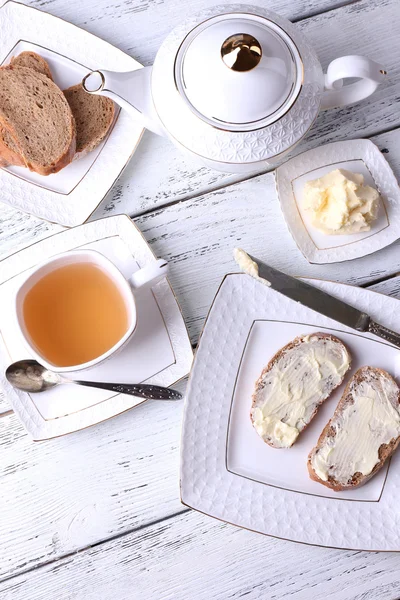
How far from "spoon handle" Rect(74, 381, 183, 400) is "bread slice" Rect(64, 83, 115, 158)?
1.22 feet

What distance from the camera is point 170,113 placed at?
86 cm

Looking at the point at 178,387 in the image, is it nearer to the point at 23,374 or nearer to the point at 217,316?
the point at 217,316

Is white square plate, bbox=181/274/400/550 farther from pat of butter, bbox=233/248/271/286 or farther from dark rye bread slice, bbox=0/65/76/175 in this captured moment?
dark rye bread slice, bbox=0/65/76/175

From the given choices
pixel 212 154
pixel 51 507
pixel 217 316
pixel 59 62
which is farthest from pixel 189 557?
pixel 59 62

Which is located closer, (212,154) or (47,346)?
(212,154)

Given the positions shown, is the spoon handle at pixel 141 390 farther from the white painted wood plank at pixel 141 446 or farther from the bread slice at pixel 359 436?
the bread slice at pixel 359 436

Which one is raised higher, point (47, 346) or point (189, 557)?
point (47, 346)

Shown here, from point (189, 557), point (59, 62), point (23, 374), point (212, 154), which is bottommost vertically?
point (189, 557)

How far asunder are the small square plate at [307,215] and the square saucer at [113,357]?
24 centimetres

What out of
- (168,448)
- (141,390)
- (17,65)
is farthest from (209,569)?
(17,65)

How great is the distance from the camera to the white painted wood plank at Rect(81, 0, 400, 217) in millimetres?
1057

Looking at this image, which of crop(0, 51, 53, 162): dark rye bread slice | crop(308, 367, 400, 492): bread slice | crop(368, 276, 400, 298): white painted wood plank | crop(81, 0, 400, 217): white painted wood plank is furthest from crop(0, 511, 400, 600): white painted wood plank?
crop(0, 51, 53, 162): dark rye bread slice

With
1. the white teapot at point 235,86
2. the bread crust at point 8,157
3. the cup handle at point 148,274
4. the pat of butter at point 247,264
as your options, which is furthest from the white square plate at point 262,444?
the bread crust at point 8,157

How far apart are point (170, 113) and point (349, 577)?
31.1 inches
